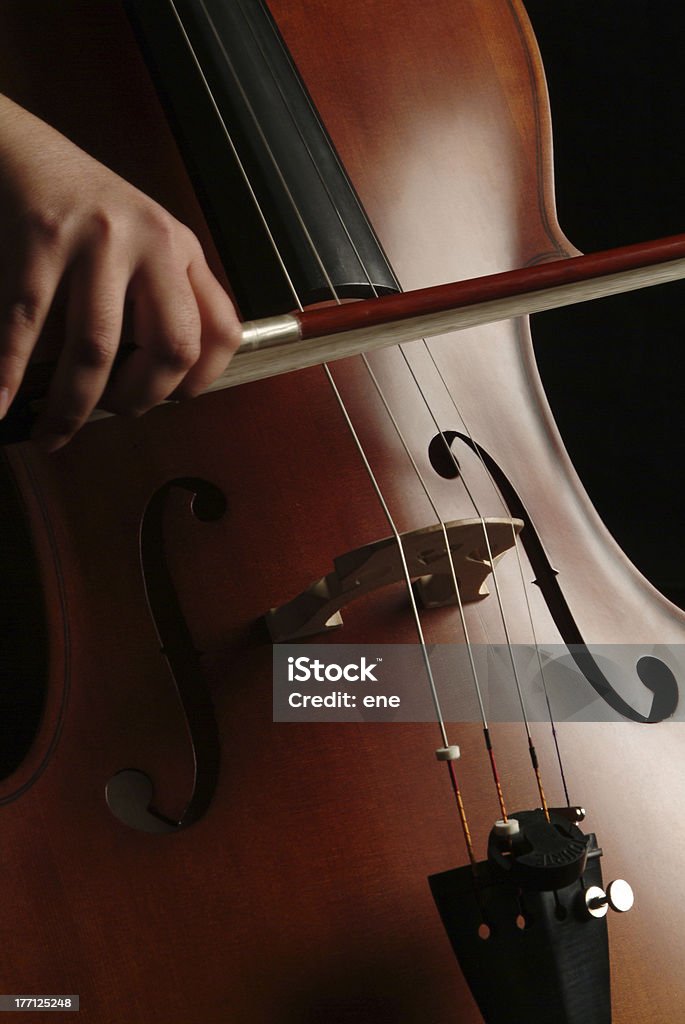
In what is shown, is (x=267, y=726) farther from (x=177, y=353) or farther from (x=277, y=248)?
(x=277, y=248)

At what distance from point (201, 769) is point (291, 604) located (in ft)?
0.32

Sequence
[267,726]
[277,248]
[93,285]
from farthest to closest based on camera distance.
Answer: [277,248] → [267,726] → [93,285]

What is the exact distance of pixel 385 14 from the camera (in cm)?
87

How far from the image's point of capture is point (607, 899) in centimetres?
41

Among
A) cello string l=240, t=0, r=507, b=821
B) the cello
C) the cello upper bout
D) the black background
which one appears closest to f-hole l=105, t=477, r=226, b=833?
the cello

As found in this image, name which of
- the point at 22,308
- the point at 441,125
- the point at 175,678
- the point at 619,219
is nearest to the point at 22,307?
the point at 22,308

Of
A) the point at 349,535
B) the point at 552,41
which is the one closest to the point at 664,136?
the point at 552,41

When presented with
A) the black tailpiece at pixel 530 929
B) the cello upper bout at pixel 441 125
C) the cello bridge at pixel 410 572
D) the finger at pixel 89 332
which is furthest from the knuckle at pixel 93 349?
the cello upper bout at pixel 441 125

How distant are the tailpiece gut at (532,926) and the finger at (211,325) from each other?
24cm

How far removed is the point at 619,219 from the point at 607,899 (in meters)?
1.01

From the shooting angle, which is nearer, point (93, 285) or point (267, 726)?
point (93, 285)

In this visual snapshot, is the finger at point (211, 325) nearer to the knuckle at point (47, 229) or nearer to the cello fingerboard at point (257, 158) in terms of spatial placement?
the knuckle at point (47, 229)

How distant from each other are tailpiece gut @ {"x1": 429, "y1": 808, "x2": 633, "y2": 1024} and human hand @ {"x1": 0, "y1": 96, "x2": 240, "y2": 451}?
0.82ft

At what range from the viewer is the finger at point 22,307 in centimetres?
37
